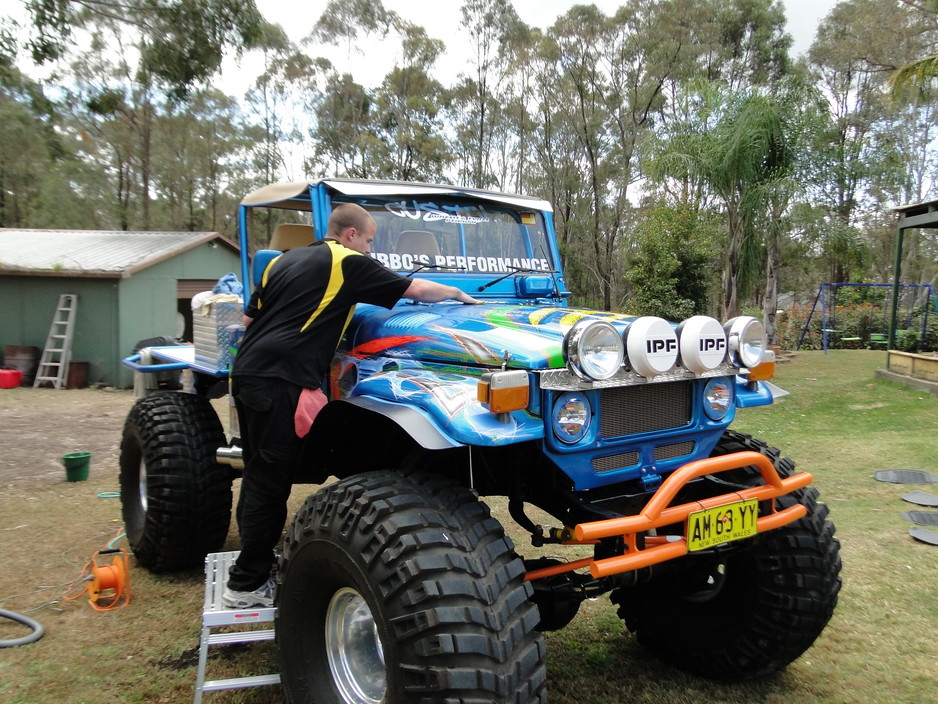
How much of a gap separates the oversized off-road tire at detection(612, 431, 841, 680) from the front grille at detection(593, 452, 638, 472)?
0.58 meters

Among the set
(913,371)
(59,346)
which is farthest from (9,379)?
(913,371)

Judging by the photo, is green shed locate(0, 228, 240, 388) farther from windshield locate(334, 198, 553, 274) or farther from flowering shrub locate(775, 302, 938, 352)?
flowering shrub locate(775, 302, 938, 352)

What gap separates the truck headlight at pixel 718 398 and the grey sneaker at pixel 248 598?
1.99m

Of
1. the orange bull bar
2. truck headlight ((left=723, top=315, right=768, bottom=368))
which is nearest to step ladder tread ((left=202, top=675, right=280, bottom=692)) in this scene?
the orange bull bar

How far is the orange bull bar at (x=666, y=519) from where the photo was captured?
93.4 inches

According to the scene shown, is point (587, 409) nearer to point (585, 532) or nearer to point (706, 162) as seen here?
point (585, 532)

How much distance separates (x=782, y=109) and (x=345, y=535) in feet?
43.8

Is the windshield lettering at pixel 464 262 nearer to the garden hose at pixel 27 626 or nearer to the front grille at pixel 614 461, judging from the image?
the front grille at pixel 614 461

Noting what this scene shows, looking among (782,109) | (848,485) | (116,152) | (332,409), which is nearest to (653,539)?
(332,409)

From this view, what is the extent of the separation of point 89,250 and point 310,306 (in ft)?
51.4

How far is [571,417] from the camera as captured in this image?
8.63ft

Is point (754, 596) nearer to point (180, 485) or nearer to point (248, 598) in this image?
point (248, 598)

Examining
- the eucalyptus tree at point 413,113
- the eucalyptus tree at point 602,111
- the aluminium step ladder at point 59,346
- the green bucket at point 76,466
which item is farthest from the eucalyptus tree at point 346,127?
the green bucket at point 76,466

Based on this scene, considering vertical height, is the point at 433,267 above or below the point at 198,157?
below
